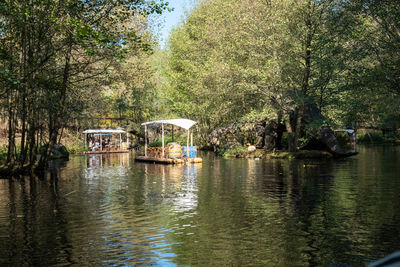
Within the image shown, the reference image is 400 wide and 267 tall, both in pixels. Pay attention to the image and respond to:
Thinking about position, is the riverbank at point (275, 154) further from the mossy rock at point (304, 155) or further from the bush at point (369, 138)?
the bush at point (369, 138)

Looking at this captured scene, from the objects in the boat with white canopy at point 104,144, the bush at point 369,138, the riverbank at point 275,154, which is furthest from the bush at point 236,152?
the bush at point 369,138

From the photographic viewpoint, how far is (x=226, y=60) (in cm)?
3850

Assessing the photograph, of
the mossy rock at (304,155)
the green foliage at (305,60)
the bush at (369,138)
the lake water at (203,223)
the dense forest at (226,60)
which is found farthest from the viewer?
the bush at (369,138)

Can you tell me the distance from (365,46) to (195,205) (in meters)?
14.8

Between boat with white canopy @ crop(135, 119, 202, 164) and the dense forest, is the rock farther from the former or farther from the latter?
boat with white canopy @ crop(135, 119, 202, 164)

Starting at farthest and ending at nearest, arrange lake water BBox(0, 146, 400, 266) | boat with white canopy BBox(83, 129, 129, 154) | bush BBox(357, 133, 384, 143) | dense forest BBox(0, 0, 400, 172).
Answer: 1. bush BBox(357, 133, 384, 143)
2. boat with white canopy BBox(83, 129, 129, 154)
3. dense forest BBox(0, 0, 400, 172)
4. lake water BBox(0, 146, 400, 266)

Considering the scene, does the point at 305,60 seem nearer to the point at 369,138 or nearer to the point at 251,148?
the point at 251,148

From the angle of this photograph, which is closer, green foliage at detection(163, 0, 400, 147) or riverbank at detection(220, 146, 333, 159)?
green foliage at detection(163, 0, 400, 147)

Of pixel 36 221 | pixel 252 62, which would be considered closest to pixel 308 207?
pixel 36 221

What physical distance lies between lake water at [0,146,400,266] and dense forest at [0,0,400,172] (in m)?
5.23

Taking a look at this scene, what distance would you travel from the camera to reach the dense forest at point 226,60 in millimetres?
20469

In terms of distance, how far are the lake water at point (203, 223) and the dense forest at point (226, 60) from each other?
523cm

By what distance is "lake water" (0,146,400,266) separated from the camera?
778 cm

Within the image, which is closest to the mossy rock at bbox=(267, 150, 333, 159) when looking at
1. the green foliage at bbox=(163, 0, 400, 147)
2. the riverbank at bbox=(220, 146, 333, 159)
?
the riverbank at bbox=(220, 146, 333, 159)
